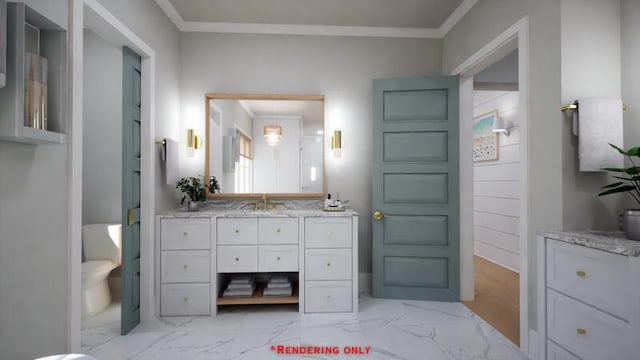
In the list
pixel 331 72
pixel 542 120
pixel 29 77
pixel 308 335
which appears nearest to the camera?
pixel 29 77

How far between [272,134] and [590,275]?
2.52 meters

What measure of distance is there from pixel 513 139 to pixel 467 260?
193cm

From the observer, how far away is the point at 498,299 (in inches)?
116

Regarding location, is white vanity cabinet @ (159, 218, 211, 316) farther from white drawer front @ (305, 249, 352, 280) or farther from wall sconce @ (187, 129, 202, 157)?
→ white drawer front @ (305, 249, 352, 280)

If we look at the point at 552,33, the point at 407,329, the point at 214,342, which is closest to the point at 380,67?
the point at 552,33

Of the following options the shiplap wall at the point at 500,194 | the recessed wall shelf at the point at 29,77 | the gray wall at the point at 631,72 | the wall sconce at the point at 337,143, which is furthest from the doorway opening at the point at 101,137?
the shiplap wall at the point at 500,194

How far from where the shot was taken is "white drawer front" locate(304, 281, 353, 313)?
8.46 ft

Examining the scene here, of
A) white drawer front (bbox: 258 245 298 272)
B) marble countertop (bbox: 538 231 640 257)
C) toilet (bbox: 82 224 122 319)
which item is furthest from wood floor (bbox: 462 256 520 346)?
toilet (bbox: 82 224 122 319)

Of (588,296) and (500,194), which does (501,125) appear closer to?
(500,194)

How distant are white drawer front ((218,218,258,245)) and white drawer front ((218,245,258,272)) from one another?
0.05 meters

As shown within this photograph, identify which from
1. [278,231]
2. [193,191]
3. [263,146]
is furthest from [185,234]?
[263,146]

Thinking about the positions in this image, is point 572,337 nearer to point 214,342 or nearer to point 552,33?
point 552,33

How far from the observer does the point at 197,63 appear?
302 centimetres

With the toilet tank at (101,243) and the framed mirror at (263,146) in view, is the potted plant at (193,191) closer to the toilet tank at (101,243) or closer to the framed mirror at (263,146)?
the framed mirror at (263,146)
